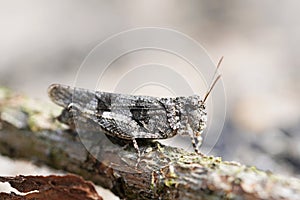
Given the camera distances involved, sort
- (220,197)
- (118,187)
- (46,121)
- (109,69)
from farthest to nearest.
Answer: (109,69), (46,121), (118,187), (220,197)

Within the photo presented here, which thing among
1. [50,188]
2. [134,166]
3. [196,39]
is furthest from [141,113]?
[196,39]

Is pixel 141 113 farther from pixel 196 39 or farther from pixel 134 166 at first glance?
pixel 196 39

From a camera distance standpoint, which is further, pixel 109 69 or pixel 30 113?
pixel 109 69

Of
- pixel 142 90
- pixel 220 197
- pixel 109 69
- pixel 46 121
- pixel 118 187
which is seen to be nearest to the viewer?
pixel 220 197

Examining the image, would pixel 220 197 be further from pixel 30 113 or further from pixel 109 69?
pixel 109 69

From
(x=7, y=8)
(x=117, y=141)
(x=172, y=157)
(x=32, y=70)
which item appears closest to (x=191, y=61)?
(x=32, y=70)

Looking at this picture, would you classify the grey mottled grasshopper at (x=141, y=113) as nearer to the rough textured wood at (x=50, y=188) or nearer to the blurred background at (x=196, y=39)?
the rough textured wood at (x=50, y=188)

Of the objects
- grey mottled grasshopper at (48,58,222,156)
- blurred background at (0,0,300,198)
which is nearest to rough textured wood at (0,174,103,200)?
grey mottled grasshopper at (48,58,222,156)
